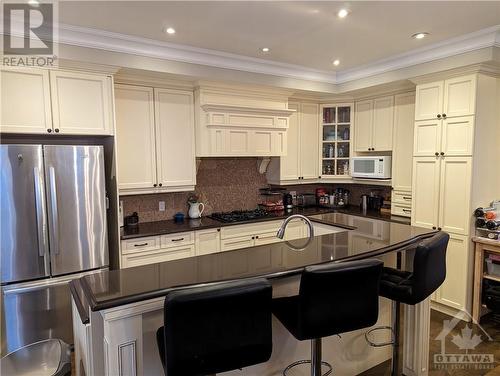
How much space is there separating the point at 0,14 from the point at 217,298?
8.76 feet

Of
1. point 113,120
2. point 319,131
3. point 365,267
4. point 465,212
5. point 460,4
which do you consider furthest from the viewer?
point 319,131

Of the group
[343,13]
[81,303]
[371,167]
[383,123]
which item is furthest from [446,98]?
[81,303]

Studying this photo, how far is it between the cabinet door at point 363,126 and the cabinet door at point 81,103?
3104mm

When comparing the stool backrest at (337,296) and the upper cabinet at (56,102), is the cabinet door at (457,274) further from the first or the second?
the upper cabinet at (56,102)

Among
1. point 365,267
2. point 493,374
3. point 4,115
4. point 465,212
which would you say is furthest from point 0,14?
point 493,374

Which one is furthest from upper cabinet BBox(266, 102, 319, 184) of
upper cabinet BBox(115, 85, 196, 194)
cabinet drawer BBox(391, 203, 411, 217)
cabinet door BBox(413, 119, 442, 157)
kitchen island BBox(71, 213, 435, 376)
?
kitchen island BBox(71, 213, 435, 376)

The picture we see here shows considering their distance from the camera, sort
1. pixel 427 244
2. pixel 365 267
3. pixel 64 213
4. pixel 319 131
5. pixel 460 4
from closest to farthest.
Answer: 1. pixel 365 267
2. pixel 427 244
3. pixel 460 4
4. pixel 64 213
5. pixel 319 131

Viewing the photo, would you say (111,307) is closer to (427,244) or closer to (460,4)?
(427,244)

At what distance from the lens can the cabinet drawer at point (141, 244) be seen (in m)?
3.25

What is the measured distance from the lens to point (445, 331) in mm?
3178

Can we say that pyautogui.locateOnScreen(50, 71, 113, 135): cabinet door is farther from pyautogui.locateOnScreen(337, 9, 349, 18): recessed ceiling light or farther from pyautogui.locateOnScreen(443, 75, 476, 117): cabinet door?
pyautogui.locateOnScreen(443, 75, 476, 117): cabinet door

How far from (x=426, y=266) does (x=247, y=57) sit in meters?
2.73

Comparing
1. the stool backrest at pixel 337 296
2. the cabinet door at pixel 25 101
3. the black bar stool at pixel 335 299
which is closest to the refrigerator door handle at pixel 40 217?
the cabinet door at pixel 25 101

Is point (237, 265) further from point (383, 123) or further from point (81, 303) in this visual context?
point (383, 123)
